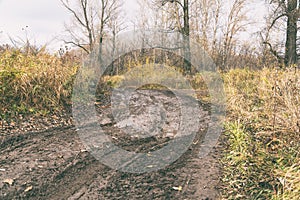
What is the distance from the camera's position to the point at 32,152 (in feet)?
10.3

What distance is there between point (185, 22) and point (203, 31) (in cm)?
402

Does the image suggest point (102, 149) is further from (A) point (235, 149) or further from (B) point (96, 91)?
(B) point (96, 91)

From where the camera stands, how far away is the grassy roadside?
2.41 metres

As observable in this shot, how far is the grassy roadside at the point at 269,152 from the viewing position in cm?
241

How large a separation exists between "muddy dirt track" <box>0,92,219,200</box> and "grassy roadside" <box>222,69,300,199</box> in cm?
23

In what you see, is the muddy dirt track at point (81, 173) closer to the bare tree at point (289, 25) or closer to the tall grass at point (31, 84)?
the tall grass at point (31, 84)

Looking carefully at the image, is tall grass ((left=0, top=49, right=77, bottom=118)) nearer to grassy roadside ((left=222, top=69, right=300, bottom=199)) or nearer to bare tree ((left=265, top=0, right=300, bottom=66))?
grassy roadside ((left=222, top=69, right=300, bottom=199))

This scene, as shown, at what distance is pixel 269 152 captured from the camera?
10.1 feet

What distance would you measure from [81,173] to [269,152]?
2088 mm

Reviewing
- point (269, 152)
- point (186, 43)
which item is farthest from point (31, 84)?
point (186, 43)

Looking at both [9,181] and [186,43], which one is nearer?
[9,181]

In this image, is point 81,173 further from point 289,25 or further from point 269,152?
point 289,25

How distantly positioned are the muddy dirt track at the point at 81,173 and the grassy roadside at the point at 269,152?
23 centimetres

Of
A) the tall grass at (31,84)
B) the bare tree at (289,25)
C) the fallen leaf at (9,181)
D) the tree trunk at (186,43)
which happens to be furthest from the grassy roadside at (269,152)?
the tree trunk at (186,43)
